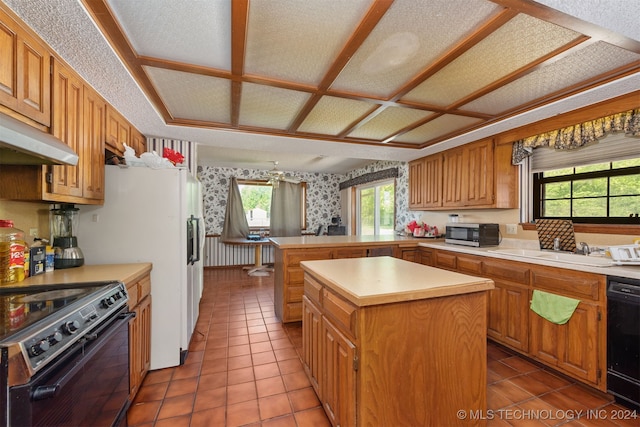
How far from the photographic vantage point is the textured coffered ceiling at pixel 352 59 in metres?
1.29

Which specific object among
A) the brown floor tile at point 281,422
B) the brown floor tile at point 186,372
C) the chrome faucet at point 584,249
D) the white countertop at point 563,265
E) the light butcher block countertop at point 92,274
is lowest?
the brown floor tile at point 186,372

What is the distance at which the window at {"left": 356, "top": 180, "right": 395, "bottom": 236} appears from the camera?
5.26 meters

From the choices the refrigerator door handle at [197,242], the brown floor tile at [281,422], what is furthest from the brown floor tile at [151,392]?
the refrigerator door handle at [197,242]

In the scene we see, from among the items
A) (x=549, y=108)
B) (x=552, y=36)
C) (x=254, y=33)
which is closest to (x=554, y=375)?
(x=549, y=108)

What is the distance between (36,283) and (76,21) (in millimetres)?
1331

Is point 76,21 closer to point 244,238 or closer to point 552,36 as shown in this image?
point 552,36

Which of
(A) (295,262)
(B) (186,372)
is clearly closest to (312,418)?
(B) (186,372)

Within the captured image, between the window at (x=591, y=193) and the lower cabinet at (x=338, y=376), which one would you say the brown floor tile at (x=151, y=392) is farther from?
the window at (x=591, y=193)

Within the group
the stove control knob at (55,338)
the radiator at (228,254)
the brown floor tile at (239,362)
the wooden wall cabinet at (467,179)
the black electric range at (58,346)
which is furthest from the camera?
the radiator at (228,254)

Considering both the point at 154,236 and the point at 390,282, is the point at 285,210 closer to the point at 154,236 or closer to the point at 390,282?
the point at 154,236

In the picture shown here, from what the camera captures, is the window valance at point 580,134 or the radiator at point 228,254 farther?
the radiator at point 228,254

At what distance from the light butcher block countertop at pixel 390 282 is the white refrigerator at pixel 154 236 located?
1.13 metres

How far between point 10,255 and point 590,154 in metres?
4.30

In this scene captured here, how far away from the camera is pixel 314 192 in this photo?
6.70 meters
